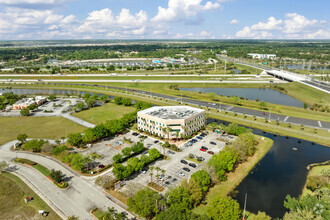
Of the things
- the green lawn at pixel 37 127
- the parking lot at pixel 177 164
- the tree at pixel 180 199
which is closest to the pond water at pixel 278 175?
the tree at pixel 180 199

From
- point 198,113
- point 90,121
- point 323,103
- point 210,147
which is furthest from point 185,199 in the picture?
point 323,103

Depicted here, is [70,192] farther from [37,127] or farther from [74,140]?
[37,127]

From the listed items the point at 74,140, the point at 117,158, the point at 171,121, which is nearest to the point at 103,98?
the point at 74,140

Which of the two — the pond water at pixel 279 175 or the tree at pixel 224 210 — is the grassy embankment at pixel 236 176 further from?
the tree at pixel 224 210

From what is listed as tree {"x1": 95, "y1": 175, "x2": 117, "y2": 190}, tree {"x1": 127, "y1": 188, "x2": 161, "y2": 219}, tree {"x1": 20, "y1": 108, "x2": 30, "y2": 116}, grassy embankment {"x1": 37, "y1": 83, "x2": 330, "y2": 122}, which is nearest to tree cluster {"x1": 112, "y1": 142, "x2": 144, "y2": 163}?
tree {"x1": 95, "y1": 175, "x2": 117, "y2": 190}

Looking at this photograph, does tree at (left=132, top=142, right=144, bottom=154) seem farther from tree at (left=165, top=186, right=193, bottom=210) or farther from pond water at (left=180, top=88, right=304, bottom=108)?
pond water at (left=180, top=88, right=304, bottom=108)

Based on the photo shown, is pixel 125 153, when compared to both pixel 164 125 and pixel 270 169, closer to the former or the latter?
pixel 164 125
